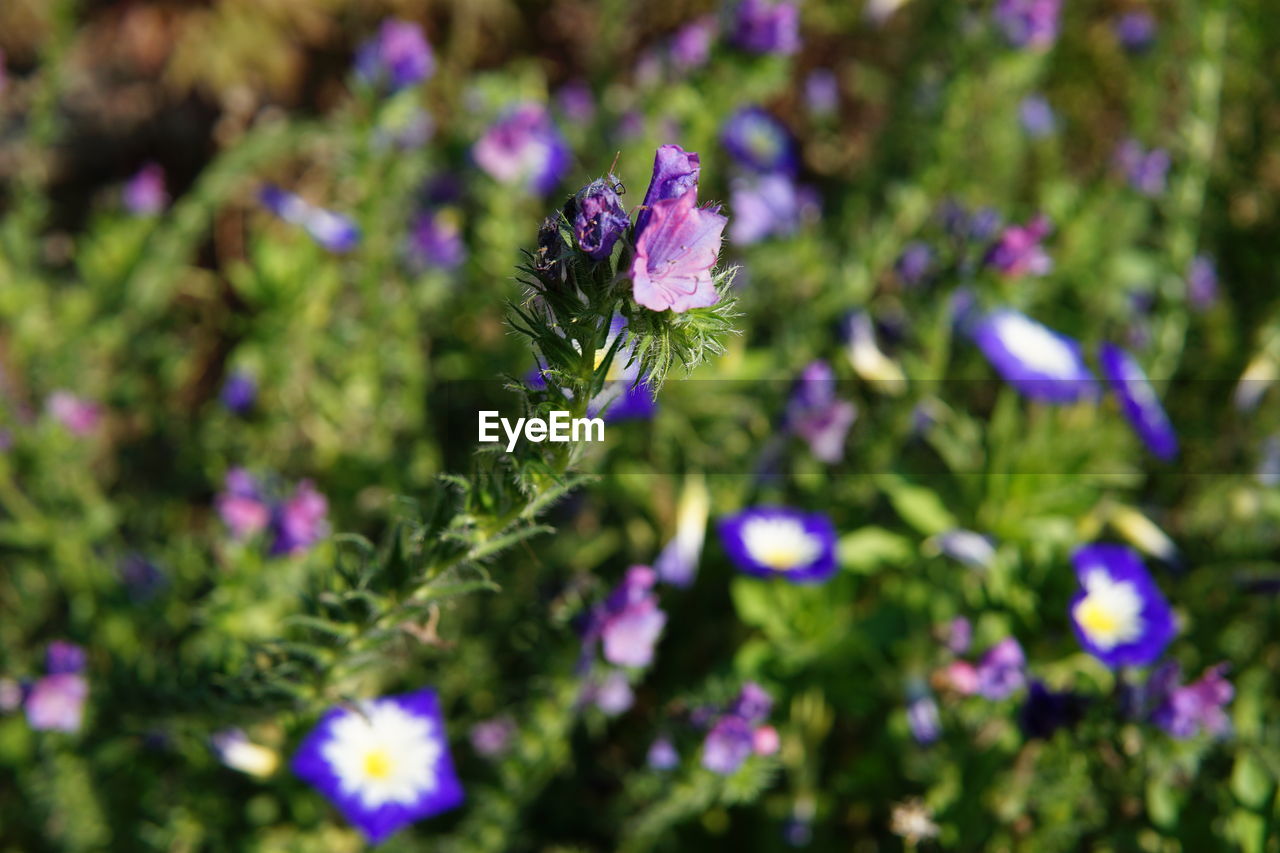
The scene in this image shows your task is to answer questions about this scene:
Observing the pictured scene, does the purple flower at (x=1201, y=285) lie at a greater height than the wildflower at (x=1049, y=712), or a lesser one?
greater

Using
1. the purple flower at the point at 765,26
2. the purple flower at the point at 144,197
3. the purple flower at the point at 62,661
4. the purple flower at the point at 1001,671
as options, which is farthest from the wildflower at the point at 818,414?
the purple flower at the point at 144,197

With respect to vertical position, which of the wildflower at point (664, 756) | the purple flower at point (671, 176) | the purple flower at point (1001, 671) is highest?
the purple flower at point (671, 176)

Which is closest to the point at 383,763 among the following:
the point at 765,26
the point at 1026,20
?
the point at 765,26

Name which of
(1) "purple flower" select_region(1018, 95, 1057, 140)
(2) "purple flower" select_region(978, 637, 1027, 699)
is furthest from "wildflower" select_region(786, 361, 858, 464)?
(1) "purple flower" select_region(1018, 95, 1057, 140)

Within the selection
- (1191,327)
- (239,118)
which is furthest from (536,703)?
(239,118)

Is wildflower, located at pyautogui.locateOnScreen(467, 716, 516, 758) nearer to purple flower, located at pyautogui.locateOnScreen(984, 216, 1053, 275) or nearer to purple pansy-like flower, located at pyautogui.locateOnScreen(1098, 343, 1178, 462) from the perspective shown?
purple flower, located at pyautogui.locateOnScreen(984, 216, 1053, 275)

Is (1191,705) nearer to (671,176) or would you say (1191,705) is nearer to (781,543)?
(781,543)

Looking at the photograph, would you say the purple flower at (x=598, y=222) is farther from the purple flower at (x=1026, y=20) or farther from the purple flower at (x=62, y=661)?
the purple flower at (x=1026, y=20)

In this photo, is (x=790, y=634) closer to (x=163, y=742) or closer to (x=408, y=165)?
(x=163, y=742)
